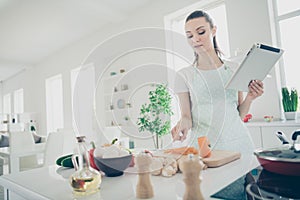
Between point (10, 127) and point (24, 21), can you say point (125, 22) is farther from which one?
point (10, 127)

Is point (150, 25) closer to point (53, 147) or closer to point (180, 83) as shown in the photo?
point (53, 147)

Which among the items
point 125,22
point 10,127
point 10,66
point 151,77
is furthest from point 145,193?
point 10,66

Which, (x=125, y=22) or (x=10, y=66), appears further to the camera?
(x=10, y=66)

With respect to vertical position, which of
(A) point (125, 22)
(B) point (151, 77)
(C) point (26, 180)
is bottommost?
(C) point (26, 180)

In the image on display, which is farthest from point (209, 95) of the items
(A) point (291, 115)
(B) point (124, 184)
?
(A) point (291, 115)

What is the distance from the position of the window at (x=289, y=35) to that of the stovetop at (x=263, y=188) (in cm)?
204

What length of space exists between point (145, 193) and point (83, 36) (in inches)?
185

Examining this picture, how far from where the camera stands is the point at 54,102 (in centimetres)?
602

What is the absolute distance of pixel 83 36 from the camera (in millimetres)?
4730

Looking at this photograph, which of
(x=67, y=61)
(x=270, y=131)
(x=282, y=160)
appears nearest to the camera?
(x=282, y=160)

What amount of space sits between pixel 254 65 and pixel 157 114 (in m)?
0.42

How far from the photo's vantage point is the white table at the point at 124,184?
0.56 meters

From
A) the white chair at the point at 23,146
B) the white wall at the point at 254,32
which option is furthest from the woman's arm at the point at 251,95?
the white chair at the point at 23,146

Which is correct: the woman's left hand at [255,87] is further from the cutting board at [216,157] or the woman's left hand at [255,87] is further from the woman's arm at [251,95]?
the cutting board at [216,157]
